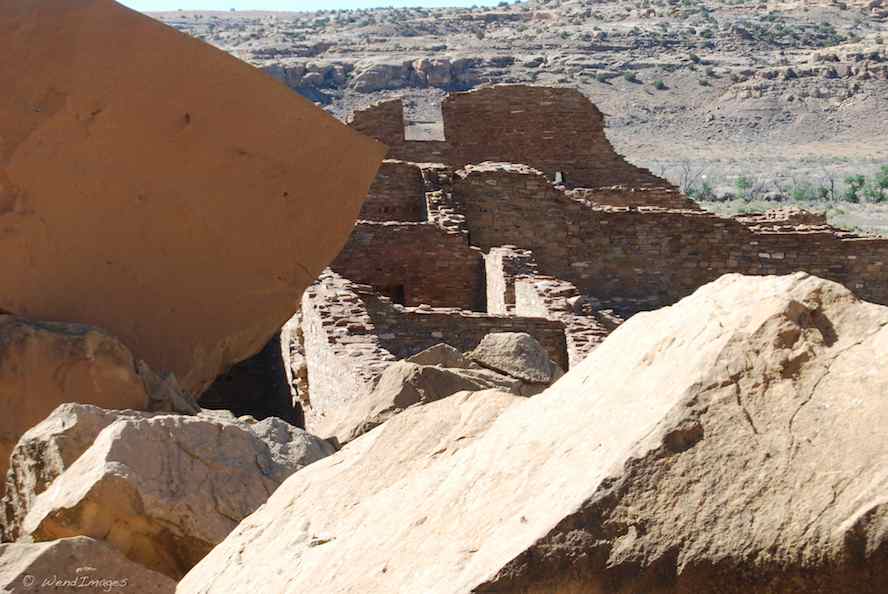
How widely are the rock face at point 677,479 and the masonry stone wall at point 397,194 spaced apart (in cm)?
1266

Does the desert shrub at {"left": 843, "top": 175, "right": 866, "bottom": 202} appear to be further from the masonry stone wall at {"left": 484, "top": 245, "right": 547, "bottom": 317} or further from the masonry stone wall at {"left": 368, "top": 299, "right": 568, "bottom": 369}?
the masonry stone wall at {"left": 368, "top": 299, "right": 568, "bottom": 369}

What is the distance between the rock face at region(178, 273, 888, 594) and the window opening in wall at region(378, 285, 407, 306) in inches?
425

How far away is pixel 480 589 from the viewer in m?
3.08

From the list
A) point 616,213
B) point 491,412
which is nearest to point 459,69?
point 616,213

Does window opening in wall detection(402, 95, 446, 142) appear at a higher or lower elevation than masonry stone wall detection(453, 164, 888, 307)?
lower

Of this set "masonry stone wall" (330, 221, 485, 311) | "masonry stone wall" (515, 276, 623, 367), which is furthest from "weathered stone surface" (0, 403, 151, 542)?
"masonry stone wall" (330, 221, 485, 311)

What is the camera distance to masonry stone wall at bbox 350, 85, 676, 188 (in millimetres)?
19156

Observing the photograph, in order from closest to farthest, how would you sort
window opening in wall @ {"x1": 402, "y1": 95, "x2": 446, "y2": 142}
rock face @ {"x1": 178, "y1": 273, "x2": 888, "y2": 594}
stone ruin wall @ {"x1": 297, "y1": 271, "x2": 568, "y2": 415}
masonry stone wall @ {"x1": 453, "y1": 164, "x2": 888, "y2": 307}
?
1. rock face @ {"x1": 178, "y1": 273, "x2": 888, "y2": 594}
2. stone ruin wall @ {"x1": 297, "y1": 271, "x2": 568, "y2": 415}
3. masonry stone wall @ {"x1": 453, "y1": 164, "x2": 888, "y2": 307}
4. window opening in wall @ {"x1": 402, "y1": 95, "x2": 446, "y2": 142}

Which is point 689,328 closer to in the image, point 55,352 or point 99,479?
point 99,479

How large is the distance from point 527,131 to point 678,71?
4319 centimetres

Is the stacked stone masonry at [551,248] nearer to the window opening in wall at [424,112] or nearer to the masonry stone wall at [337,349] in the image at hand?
the masonry stone wall at [337,349]

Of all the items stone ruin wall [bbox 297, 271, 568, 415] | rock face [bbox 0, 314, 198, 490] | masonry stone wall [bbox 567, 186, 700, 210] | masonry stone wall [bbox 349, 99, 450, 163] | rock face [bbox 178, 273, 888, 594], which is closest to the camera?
rock face [bbox 178, 273, 888, 594]

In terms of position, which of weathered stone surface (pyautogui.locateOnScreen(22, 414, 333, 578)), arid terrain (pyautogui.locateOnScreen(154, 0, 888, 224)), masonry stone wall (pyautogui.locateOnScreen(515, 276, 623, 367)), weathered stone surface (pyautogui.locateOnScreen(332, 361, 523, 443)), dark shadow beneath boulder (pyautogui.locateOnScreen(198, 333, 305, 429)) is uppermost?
weathered stone surface (pyautogui.locateOnScreen(22, 414, 333, 578))

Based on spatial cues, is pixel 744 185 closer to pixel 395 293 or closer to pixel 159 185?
pixel 395 293
